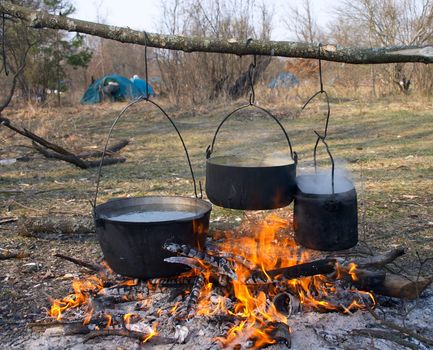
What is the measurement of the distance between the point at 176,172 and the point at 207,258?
169 inches

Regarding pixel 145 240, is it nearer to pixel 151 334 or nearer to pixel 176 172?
pixel 151 334

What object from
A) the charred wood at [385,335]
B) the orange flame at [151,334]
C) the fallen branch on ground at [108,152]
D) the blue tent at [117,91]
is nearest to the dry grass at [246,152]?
the fallen branch on ground at [108,152]

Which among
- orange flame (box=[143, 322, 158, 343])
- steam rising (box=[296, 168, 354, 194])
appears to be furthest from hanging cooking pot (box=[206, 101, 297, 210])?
orange flame (box=[143, 322, 158, 343])

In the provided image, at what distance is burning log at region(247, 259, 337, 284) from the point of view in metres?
2.56

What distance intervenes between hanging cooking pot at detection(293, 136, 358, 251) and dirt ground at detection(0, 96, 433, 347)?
0.57 metres

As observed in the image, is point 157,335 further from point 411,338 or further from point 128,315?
point 411,338

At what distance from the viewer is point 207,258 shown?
2.62 meters

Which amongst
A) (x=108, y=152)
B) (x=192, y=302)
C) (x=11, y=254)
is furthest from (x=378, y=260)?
(x=108, y=152)

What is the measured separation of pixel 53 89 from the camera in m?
19.1

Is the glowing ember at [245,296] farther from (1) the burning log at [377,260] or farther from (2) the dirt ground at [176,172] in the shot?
(2) the dirt ground at [176,172]

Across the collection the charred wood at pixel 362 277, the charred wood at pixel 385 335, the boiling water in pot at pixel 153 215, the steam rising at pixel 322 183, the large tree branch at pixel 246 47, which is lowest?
the charred wood at pixel 385 335

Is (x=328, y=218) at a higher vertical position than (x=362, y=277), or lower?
higher

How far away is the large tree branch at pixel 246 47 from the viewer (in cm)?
273

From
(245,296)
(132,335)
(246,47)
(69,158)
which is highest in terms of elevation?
(246,47)
